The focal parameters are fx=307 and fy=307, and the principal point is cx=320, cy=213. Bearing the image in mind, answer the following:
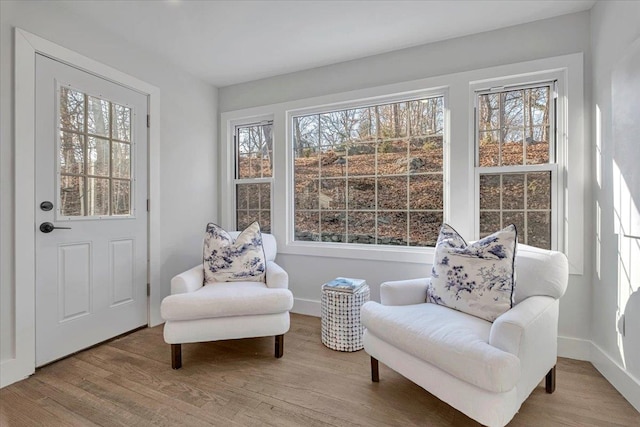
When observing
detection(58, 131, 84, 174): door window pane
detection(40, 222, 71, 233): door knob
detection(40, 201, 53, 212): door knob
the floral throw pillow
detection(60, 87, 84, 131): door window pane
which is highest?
detection(60, 87, 84, 131): door window pane

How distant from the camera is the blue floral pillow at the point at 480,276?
160 centimetres

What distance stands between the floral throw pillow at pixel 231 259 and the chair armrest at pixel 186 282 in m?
0.11

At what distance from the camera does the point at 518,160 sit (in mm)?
2307

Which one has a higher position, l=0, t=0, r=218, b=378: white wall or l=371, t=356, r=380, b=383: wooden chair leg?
l=0, t=0, r=218, b=378: white wall

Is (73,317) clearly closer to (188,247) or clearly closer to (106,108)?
(188,247)

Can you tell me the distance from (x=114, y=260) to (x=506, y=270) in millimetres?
2712

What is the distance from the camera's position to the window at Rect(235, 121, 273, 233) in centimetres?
326

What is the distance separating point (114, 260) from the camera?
241 cm

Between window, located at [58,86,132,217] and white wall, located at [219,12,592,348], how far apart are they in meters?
1.25

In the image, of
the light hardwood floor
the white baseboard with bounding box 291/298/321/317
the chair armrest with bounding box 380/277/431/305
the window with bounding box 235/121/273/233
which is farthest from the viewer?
the window with bounding box 235/121/273/233

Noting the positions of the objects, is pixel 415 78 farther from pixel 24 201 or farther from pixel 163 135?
pixel 24 201

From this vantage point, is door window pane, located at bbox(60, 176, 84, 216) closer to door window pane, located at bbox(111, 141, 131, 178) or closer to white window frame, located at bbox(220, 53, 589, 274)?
door window pane, located at bbox(111, 141, 131, 178)

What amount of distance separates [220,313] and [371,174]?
1.71 m

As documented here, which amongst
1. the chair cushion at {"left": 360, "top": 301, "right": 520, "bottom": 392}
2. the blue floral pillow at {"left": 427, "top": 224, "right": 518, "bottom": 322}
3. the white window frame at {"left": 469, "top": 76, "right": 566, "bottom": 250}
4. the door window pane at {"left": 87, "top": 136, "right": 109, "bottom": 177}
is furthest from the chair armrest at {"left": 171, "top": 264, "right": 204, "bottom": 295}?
the white window frame at {"left": 469, "top": 76, "right": 566, "bottom": 250}
